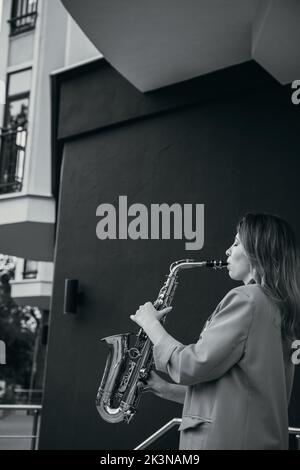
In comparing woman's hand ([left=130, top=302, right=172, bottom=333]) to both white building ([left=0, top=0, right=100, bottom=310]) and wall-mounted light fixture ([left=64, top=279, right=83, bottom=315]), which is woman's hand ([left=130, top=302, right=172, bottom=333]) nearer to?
wall-mounted light fixture ([left=64, top=279, right=83, bottom=315])

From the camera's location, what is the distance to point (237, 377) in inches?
84.9

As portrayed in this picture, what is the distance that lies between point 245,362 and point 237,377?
0.06 metres

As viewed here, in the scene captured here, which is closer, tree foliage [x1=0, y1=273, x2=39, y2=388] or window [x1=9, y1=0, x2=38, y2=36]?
window [x1=9, y1=0, x2=38, y2=36]

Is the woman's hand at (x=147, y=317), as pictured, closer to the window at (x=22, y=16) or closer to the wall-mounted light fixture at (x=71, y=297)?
the wall-mounted light fixture at (x=71, y=297)

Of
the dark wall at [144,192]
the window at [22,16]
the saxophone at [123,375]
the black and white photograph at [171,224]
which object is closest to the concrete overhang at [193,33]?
the black and white photograph at [171,224]

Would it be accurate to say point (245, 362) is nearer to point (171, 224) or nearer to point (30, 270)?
point (171, 224)

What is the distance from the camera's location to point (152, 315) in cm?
242

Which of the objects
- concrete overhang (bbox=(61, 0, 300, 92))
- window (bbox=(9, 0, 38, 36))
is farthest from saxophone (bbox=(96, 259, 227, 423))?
window (bbox=(9, 0, 38, 36))

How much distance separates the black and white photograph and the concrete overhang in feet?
0.05

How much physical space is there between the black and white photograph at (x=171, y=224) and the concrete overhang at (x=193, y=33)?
2cm

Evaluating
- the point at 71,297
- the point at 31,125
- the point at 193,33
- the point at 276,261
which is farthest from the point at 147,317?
the point at 31,125

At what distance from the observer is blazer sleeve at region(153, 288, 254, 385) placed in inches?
83.4

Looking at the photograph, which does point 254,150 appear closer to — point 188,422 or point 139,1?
point 139,1

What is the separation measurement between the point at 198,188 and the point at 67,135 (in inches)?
75.4
